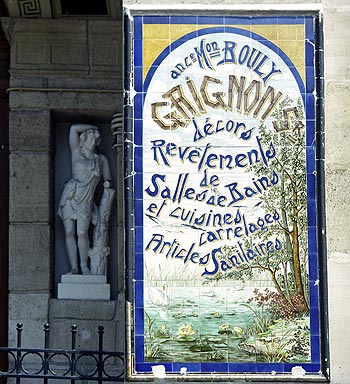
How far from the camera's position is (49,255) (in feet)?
33.8

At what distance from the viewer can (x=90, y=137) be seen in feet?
34.1

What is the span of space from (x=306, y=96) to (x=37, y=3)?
12.4 ft

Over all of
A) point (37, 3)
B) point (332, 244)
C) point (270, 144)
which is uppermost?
point (37, 3)

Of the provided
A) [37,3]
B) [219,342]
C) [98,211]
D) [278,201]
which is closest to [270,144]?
[278,201]

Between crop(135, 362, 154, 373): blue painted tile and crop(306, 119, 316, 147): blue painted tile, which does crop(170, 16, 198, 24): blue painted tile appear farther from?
crop(135, 362, 154, 373): blue painted tile

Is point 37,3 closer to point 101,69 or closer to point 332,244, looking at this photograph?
point 101,69

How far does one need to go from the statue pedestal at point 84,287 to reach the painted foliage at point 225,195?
9.26 feet

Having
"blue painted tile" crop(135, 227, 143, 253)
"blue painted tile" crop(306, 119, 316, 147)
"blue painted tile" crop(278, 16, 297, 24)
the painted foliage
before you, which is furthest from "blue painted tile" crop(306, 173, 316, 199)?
"blue painted tile" crop(135, 227, 143, 253)

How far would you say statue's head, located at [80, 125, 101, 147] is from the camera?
34.1 feet

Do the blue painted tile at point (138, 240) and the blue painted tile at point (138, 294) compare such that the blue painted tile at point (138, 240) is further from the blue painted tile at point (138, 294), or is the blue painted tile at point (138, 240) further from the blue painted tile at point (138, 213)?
the blue painted tile at point (138, 294)

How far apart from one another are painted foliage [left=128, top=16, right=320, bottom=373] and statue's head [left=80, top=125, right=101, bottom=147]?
2.82 meters

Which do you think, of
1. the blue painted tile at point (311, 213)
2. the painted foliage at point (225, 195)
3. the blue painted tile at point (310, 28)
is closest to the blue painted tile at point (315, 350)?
the painted foliage at point (225, 195)

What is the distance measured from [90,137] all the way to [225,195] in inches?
122

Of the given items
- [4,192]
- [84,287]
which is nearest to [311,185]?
[84,287]
